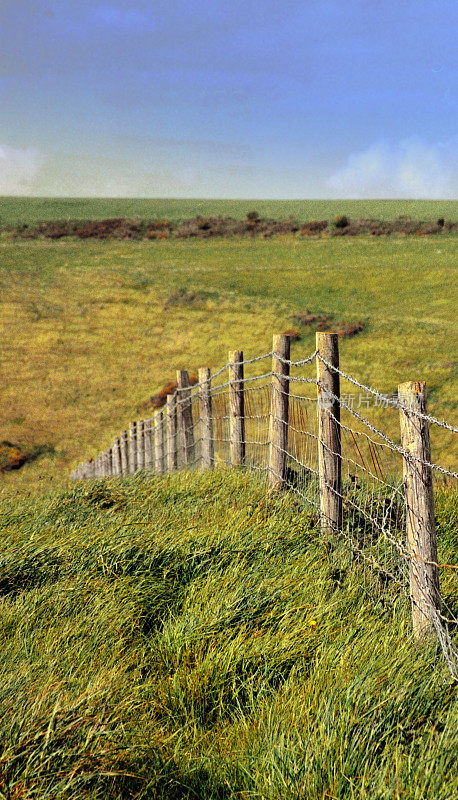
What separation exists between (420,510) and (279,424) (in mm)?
2568

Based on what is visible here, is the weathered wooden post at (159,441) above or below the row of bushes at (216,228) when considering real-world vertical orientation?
below

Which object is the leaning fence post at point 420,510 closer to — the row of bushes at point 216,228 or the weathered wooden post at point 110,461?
the weathered wooden post at point 110,461

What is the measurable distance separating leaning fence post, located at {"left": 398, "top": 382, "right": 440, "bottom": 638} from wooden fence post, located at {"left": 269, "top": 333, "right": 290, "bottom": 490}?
2276 millimetres

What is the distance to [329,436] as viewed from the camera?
444 centimetres

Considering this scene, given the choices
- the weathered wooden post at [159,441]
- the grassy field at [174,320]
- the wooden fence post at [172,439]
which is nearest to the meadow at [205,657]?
the wooden fence post at [172,439]

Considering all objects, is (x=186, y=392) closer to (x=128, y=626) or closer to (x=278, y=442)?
(x=278, y=442)

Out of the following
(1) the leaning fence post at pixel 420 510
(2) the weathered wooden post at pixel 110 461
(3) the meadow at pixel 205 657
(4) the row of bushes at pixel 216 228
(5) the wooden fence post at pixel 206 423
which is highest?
(4) the row of bushes at pixel 216 228

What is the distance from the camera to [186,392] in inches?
389

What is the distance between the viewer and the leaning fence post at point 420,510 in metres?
3.06

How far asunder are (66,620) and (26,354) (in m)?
29.7

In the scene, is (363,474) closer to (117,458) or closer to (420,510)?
(420,510)

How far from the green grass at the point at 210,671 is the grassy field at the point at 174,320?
Result: 1245 centimetres

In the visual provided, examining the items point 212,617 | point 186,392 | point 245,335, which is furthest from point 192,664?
point 245,335

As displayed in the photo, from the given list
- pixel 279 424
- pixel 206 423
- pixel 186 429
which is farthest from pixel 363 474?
pixel 186 429
